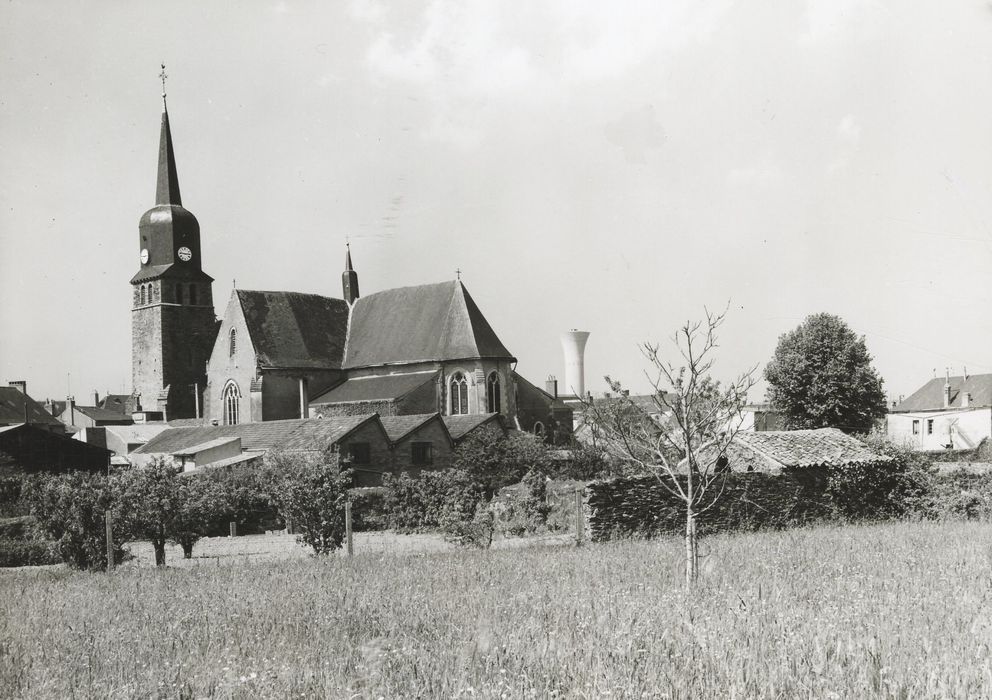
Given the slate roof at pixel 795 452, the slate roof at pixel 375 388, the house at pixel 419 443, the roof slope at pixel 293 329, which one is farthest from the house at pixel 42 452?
the slate roof at pixel 795 452

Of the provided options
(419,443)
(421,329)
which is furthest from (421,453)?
(421,329)

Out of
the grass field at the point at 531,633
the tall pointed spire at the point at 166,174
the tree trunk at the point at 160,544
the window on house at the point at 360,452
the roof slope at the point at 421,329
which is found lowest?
the tree trunk at the point at 160,544

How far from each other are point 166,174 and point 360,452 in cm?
2880

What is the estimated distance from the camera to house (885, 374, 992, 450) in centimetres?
6128

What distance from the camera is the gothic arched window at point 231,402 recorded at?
5366cm

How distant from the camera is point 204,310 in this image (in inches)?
2275

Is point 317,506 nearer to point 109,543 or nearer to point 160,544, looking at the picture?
point 160,544

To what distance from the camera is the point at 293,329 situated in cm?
5403

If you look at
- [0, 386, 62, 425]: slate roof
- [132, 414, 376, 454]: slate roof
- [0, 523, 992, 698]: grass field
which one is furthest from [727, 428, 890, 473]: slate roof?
[0, 386, 62, 425]: slate roof

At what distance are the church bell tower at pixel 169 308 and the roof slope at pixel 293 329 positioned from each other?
553 centimetres

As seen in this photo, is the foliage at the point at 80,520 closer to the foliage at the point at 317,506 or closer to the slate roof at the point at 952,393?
the foliage at the point at 317,506

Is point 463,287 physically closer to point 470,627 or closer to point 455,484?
point 455,484

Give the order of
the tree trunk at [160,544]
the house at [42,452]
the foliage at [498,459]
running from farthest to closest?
the foliage at [498,459] < the house at [42,452] < the tree trunk at [160,544]

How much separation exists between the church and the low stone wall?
1132 inches
